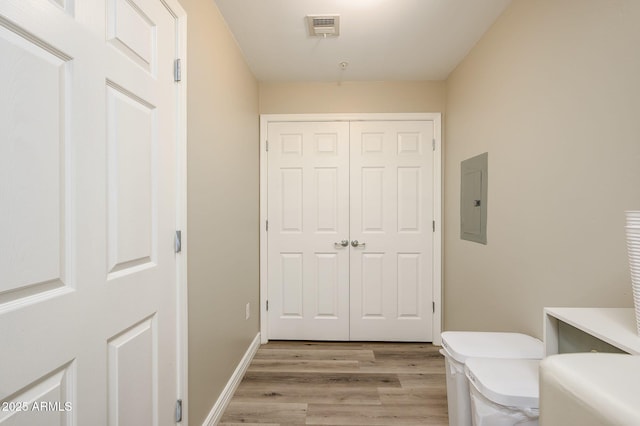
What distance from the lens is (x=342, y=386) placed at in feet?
6.77

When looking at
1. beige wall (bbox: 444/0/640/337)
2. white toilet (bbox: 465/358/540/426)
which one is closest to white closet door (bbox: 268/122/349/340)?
beige wall (bbox: 444/0/640/337)

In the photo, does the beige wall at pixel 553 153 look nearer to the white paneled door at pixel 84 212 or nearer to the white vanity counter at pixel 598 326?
the white vanity counter at pixel 598 326

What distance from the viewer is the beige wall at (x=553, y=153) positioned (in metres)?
1.06

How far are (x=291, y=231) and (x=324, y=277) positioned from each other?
0.54 metres

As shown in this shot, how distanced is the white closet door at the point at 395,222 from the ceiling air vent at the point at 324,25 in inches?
35.3

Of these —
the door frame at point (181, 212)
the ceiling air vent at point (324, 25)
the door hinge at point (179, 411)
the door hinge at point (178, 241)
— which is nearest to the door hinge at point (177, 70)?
the door frame at point (181, 212)

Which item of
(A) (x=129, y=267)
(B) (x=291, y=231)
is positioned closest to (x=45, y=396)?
(A) (x=129, y=267)

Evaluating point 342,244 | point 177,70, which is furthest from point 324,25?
point 342,244

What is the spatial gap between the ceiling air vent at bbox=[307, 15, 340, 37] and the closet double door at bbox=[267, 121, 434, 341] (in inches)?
34.0

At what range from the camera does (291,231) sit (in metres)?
2.79

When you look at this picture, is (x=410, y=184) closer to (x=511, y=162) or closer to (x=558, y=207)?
(x=511, y=162)

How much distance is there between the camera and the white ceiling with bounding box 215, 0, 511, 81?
1741 mm

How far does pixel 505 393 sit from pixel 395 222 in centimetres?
182

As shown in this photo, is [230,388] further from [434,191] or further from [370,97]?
[370,97]
